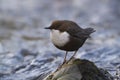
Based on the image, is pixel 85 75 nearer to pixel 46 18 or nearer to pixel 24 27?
pixel 24 27

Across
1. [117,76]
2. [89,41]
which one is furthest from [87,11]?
[117,76]

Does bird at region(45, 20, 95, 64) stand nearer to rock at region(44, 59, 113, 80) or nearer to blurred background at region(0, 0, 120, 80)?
rock at region(44, 59, 113, 80)

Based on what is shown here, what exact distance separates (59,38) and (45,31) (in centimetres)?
460

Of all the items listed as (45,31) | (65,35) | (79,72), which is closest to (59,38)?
(65,35)

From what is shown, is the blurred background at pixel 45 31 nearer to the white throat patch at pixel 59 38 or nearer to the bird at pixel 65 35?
the bird at pixel 65 35

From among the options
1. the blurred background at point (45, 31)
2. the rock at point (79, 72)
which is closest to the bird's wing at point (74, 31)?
the rock at point (79, 72)

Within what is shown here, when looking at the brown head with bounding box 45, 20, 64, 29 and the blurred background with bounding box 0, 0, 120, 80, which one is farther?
the blurred background with bounding box 0, 0, 120, 80

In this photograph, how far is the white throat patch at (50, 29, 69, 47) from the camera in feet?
15.0

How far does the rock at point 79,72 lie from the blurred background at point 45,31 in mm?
850

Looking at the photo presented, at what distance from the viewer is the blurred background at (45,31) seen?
264 inches

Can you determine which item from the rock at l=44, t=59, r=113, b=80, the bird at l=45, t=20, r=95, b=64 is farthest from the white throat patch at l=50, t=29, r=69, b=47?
the rock at l=44, t=59, r=113, b=80

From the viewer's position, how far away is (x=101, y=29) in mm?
9219

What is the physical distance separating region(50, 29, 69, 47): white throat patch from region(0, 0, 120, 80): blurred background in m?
1.19

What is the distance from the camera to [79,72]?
4.62 metres
